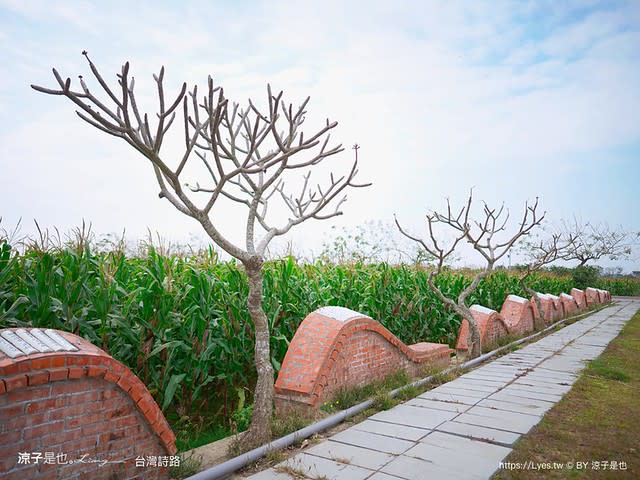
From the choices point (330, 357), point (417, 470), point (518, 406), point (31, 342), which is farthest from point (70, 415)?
point (518, 406)

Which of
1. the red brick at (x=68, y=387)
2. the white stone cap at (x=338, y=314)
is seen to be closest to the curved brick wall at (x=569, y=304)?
the white stone cap at (x=338, y=314)

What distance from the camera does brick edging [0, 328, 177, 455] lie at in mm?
2566

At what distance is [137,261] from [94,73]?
273cm

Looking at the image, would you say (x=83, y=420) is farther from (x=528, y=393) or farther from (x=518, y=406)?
(x=528, y=393)

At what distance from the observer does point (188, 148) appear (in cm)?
Answer: 345

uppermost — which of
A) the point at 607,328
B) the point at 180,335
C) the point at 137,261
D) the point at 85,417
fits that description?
the point at 137,261

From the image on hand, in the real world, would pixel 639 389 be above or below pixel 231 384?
below

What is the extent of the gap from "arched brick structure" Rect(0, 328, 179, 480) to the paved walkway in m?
0.99

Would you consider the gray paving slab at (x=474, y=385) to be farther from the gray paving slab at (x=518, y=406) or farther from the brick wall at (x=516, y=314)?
the brick wall at (x=516, y=314)

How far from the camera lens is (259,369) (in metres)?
4.41

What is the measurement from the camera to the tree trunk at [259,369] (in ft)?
13.8

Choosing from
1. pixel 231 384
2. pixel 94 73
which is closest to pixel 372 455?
pixel 231 384

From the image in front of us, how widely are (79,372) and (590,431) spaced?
4.87 m

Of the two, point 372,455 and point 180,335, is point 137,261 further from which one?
point 372,455
